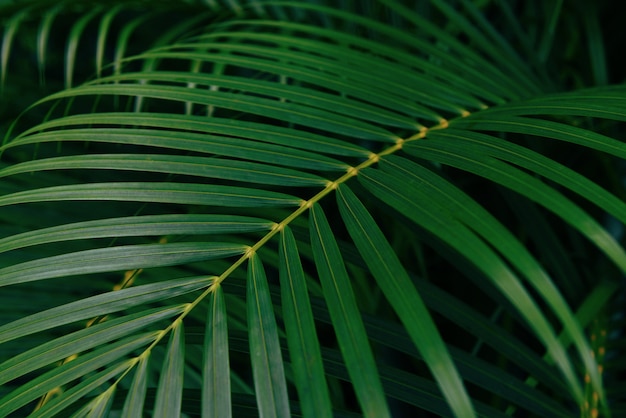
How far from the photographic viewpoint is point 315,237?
398 mm

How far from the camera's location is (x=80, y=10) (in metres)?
0.97

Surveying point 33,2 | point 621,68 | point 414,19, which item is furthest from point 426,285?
point 621,68

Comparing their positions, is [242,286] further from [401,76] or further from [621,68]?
[621,68]

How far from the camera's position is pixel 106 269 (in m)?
0.39

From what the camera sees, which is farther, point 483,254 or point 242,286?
point 242,286

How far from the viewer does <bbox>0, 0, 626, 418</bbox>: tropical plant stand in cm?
34

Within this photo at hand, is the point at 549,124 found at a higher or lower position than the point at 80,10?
lower

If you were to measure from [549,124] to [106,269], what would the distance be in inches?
12.0

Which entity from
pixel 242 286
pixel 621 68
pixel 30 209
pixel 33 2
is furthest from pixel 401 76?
pixel 621 68

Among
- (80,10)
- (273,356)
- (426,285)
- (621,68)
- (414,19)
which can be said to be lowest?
(273,356)

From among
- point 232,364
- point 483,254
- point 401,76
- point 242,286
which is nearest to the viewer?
point 483,254

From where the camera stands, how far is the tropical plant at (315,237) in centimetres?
34

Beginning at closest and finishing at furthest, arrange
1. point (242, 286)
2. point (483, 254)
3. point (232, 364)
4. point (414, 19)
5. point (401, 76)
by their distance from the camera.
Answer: point (483, 254), point (242, 286), point (401, 76), point (414, 19), point (232, 364)

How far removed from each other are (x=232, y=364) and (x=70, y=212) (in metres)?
0.29
